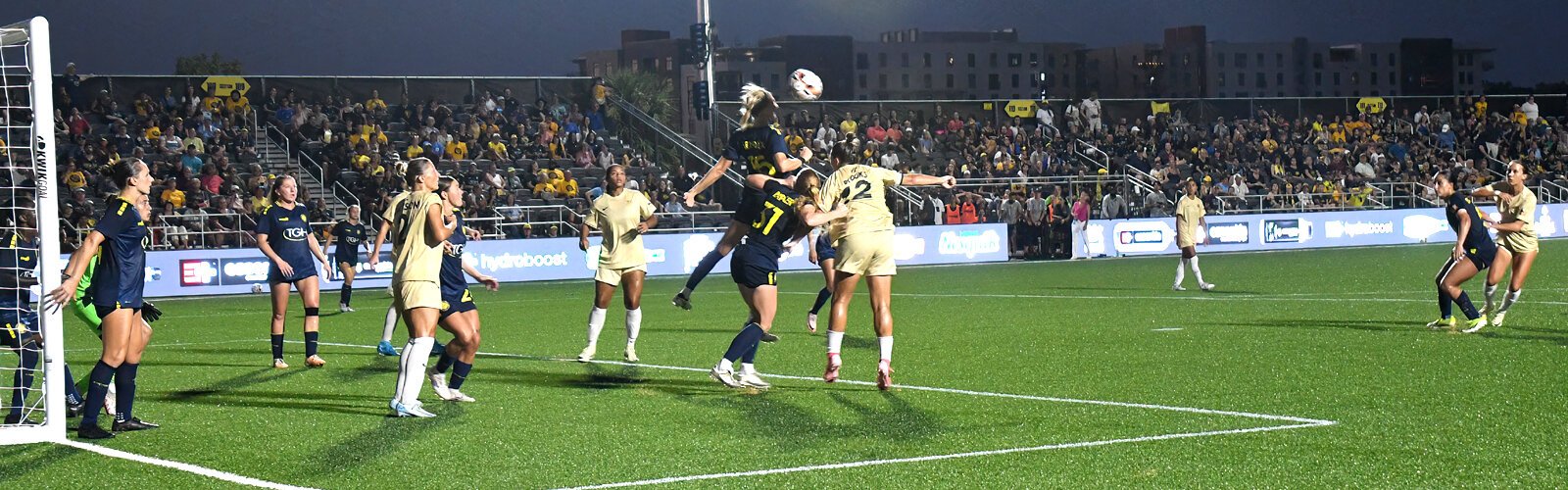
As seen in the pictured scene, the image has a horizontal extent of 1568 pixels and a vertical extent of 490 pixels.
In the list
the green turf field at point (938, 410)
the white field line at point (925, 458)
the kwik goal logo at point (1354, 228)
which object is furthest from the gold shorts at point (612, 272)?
the kwik goal logo at point (1354, 228)

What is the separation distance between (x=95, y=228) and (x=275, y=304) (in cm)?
518

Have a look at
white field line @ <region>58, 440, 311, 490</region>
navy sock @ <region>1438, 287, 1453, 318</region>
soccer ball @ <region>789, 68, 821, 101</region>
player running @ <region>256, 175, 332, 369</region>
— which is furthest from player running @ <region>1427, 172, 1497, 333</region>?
white field line @ <region>58, 440, 311, 490</region>

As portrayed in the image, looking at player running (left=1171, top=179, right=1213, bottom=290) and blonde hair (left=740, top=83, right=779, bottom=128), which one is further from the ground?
blonde hair (left=740, top=83, right=779, bottom=128)

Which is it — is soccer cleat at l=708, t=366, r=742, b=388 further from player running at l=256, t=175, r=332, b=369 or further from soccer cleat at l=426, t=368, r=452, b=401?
player running at l=256, t=175, r=332, b=369

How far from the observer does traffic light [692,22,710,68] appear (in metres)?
42.2

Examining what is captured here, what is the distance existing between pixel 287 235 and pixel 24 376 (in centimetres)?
411

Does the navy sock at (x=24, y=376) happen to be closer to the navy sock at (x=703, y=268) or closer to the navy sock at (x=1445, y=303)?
the navy sock at (x=703, y=268)

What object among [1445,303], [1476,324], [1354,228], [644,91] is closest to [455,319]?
[1445,303]

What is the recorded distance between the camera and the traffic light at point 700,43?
138 ft

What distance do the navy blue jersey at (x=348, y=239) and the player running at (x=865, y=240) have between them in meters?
13.3

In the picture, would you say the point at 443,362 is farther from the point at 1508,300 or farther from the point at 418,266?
the point at 1508,300

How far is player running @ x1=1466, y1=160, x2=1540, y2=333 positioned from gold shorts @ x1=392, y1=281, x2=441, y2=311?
34.1 feet

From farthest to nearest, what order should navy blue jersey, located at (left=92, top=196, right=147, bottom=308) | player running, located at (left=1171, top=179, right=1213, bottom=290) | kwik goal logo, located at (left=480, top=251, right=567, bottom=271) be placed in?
1. kwik goal logo, located at (left=480, top=251, right=567, bottom=271)
2. player running, located at (left=1171, top=179, right=1213, bottom=290)
3. navy blue jersey, located at (left=92, top=196, right=147, bottom=308)

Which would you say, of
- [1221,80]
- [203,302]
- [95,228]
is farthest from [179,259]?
[1221,80]
